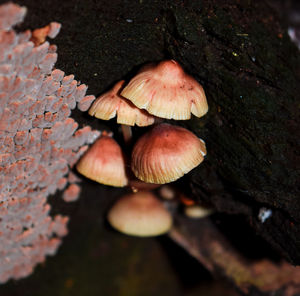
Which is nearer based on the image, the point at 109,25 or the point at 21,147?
the point at 109,25

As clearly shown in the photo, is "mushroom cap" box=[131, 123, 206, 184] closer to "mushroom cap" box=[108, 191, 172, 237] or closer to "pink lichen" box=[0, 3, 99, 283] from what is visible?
"pink lichen" box=[0, 3, 99, 283]

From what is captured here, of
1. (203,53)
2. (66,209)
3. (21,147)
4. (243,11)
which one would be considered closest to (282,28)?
(243,11)

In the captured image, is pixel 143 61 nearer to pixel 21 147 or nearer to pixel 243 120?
pixel 243 120

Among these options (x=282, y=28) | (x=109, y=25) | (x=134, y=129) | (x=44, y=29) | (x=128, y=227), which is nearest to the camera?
(x=44, y=29)

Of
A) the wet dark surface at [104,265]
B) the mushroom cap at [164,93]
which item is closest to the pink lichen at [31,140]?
the wet dark surface at [104,265]

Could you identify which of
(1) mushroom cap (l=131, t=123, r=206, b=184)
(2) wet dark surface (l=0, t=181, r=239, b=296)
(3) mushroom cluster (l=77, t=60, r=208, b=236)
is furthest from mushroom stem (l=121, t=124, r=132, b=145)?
(2) wet dark surface (l=0, t=181, r=239, b=296)

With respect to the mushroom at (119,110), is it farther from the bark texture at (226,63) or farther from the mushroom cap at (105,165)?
the mushroom cap at (105,165)

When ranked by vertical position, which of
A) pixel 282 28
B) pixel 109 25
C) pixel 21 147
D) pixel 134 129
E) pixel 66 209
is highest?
pixel 282 28
